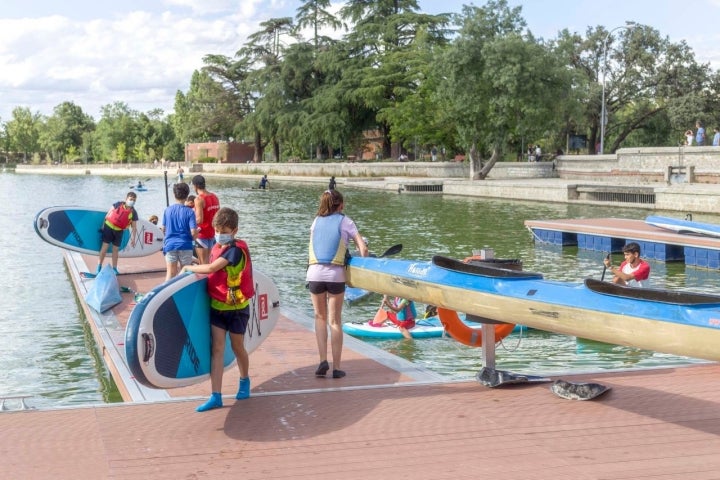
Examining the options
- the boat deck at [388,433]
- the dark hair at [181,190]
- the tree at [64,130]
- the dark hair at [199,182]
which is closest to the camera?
the boat deck at [388,433]

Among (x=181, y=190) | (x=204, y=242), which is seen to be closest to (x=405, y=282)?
(x=181, y=190)

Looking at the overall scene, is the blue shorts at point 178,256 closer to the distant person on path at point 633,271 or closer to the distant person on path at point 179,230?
the distant person on path at point 179,230

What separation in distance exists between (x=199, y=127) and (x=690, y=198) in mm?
74299

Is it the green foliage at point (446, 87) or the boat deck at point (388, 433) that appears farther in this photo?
the green foliage at point (446, 87)

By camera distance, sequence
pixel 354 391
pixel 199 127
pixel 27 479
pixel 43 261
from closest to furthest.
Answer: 1. pixel 27 479
2. pixel 354 391
3. pixel 43 261
4. pixel 199 127

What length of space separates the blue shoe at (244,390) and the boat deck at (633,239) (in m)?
15.2

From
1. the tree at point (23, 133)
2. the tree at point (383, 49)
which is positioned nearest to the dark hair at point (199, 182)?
the tree at point (383, 49)

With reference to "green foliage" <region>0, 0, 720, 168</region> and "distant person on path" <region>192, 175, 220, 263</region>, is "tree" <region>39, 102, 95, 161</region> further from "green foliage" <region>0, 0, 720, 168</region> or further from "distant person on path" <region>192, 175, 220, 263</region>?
"distant person on path" <region>192, 175, 220, 263</region>

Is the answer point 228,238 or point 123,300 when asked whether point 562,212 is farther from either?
point 228,238

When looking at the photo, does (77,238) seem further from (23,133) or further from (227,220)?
(23,133)

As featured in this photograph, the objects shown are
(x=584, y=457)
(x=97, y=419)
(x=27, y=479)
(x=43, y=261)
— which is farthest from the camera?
(x=43, y=261)

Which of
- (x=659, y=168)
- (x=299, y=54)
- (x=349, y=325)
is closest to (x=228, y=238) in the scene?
(x=349, y=325)

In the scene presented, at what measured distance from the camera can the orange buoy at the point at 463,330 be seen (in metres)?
8.18

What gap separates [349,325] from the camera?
41.1 feet
